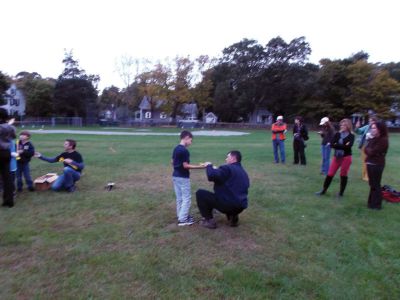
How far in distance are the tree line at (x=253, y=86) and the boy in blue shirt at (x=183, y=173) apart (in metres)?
52.1

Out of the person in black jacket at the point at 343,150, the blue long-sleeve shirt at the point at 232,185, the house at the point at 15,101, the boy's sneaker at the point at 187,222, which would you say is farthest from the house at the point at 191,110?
the blue long-sleeve shirt at the point at 232,185

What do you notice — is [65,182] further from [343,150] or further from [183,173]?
[343,150]

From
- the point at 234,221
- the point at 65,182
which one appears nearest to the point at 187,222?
the point at 234,221

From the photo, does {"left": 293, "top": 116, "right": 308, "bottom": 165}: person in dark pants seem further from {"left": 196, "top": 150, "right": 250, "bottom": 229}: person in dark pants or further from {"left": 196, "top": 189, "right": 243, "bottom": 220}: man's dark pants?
{"left": 196, "top": 189, "right": 243, "bottom": 220}: man's dark pants

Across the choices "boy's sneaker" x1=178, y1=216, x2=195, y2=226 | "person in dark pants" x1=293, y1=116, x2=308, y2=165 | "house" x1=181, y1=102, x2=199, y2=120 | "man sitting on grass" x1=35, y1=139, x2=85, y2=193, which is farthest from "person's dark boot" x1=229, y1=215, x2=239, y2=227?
"house" x1=181, y1=102, x2=199, y2=120

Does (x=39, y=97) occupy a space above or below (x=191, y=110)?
above

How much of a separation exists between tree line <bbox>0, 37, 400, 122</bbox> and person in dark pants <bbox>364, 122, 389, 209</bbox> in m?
49.6

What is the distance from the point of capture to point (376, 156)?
6.95 meters

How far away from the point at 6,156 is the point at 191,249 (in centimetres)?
425

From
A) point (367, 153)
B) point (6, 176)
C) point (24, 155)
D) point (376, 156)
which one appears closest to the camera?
point (6, 176)

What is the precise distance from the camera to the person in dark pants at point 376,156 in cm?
687

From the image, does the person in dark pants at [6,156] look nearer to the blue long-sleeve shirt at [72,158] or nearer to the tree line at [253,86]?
the blue long-sleeve shirt at [72,158]

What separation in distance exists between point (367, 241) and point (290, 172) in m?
6.37

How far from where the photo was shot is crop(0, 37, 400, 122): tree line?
53.3m
